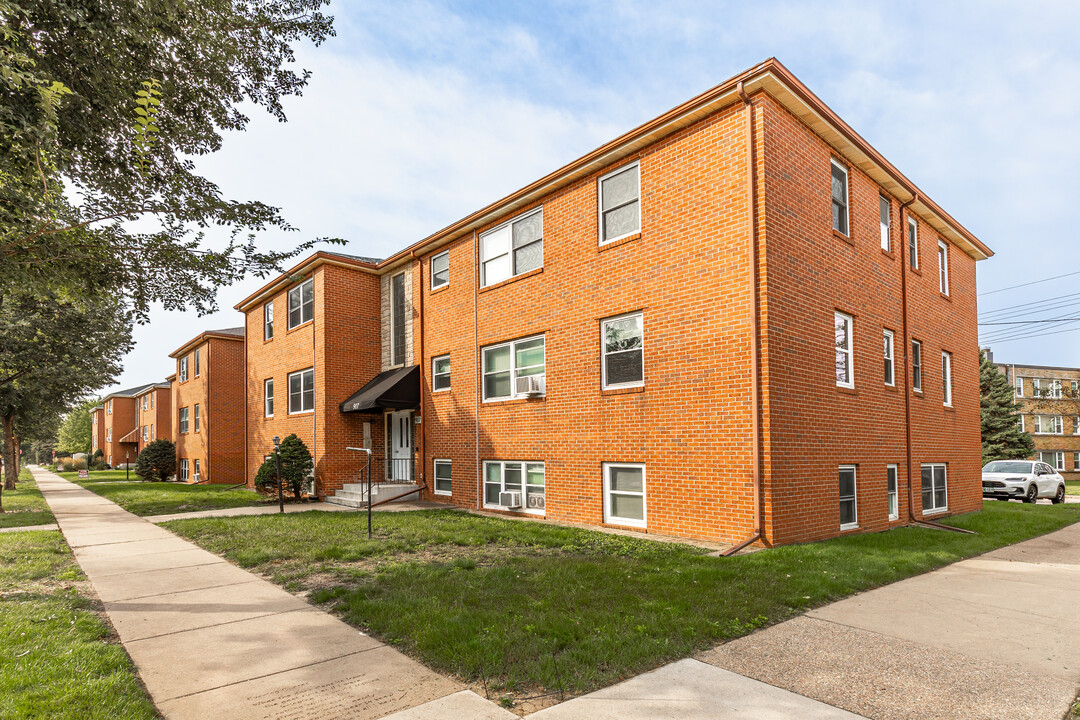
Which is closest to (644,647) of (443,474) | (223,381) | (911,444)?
(911,444)

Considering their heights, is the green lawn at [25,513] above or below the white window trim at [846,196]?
below

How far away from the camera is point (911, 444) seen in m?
12.7

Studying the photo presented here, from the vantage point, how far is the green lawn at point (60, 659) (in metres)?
3.77

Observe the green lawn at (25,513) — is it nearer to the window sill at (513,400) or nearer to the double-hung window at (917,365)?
the window sill at (513,400)

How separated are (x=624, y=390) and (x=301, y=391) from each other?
38.8 ft

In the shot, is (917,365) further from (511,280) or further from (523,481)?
(511,280)

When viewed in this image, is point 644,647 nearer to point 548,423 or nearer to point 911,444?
point 548,423

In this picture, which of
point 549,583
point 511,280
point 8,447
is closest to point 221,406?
point 8,447

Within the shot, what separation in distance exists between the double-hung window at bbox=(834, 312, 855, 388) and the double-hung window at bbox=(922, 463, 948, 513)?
13.5ft

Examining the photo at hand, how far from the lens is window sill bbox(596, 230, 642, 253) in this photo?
1102 cm

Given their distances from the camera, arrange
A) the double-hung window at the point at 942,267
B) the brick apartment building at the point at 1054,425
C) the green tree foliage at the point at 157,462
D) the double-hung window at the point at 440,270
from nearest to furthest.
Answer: the double-hung window at the point at 942,267, the double-hung window at the point at 440,270, the green tree foliage at the point at 157,462, the brick apartment building at the point at 1054,425

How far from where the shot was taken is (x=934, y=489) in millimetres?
13859

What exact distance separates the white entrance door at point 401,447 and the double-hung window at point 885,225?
11.9 metres

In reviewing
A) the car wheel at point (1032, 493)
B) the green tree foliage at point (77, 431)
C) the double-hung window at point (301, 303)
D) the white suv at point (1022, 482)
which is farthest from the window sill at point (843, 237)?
the green tree foliage at point (77, 431)
